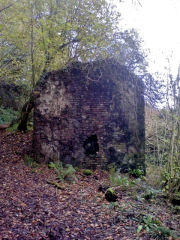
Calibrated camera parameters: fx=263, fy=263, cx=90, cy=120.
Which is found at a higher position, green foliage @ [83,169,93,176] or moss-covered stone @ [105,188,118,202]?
green foliage @ [83,169,93,176]

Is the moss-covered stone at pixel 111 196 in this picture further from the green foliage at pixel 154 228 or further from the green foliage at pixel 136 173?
the green foliage at pixel 136 173

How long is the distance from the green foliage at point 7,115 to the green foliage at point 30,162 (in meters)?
7.76

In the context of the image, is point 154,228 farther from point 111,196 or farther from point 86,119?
point 86,119

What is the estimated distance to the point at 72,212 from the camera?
4.82 metres

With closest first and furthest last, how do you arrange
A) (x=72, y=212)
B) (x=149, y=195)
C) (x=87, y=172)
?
(x=72, y=212)
(x=149, y=195)
(x=87, y=172)

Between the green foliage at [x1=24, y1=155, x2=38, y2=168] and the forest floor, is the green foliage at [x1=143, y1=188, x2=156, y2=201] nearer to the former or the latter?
the forest floor

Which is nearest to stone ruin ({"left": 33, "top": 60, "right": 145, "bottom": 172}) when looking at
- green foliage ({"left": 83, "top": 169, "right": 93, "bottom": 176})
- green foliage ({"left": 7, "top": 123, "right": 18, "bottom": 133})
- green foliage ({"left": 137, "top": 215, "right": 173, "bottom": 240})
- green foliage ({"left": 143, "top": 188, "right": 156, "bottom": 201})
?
green foliage ({"left": 83, "top": 169, "right": 93, "bottom": 176})

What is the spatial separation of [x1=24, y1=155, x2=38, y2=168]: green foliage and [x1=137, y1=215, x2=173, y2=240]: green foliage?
429 centimetres

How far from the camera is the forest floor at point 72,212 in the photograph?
157 inches

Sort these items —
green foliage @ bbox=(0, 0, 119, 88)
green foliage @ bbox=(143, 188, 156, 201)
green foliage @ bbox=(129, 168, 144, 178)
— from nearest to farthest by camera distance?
green foliage @ bbox=(143, 188, 156, 201)
green foliage @ bbox=(129, 168, 144, 178)
green foliage @ bbox=(0, 0, 119, 88)

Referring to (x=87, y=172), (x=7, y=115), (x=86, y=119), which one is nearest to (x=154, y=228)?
(x=87, y=172)

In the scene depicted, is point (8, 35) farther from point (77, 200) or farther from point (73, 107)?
point (77, 200)

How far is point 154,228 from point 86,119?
455 centimetres

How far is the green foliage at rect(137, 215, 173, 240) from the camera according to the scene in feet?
13.1
